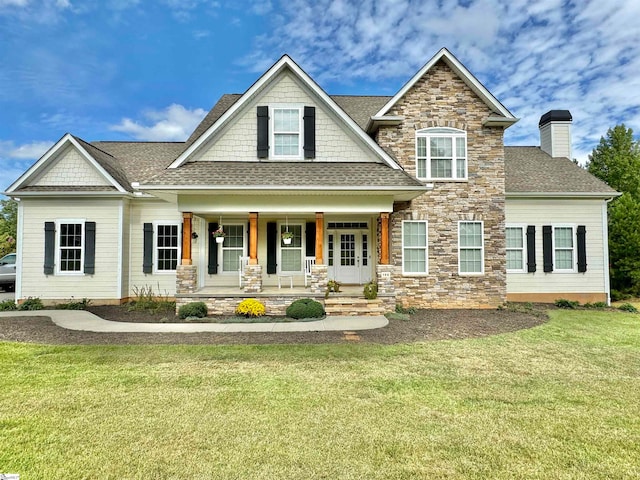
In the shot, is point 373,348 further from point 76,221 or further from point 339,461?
point 76,221

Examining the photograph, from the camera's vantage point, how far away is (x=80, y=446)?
140 inches

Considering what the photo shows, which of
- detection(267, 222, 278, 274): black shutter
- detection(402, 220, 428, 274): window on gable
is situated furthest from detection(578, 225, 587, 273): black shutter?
detection(267, 222, 278, 274): black shutter

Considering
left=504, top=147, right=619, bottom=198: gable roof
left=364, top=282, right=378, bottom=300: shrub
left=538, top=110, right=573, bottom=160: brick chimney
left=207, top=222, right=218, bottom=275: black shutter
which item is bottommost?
left=364, top=282, right=378, bottom=300: shrub

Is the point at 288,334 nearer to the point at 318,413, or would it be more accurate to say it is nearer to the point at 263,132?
the point at 318,413

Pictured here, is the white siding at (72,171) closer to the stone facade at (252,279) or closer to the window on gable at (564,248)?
the stone facade at (252,279)

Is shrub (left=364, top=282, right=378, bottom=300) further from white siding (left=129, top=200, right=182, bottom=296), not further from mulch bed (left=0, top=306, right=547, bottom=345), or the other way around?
white siding (left=129, top=200, right=182, bottom=296)

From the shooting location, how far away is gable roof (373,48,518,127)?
12.6m

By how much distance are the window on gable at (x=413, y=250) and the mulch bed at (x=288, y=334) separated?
2.23 metres

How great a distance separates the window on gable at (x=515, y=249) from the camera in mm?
14305

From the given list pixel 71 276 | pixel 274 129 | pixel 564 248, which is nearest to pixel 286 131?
pixel 274 129

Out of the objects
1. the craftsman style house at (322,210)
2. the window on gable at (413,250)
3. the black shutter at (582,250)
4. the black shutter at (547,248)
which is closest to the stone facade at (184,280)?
the craftsman style house at (322,210)

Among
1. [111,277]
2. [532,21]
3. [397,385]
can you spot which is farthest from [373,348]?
[532,21]

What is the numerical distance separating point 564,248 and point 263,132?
42.7ft

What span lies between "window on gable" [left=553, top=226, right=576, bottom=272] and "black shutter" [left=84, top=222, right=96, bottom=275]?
18.5m
